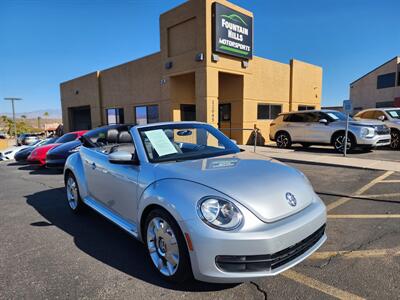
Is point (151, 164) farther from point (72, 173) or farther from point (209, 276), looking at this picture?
point (72, 173)

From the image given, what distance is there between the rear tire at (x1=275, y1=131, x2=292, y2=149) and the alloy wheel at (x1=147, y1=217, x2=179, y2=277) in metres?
11.3

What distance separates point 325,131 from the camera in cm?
1166

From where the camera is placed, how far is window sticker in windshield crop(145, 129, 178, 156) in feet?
11.1

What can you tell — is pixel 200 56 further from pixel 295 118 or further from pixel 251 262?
pixel 251 262

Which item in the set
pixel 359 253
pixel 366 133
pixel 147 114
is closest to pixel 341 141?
pixel 366 133

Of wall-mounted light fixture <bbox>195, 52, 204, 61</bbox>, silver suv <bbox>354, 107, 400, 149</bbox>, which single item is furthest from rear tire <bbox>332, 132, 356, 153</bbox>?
wall-mounted light fixture <bbox>195, 52, 204, 61</bbox>

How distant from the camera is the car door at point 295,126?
12570mm

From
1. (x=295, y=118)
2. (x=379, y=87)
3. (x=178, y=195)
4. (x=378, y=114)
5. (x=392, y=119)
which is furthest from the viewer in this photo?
(x=379, y=87)

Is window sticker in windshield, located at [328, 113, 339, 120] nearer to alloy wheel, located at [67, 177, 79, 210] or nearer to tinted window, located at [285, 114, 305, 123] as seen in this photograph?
tinted window, located at [285, 114, 305, 123]

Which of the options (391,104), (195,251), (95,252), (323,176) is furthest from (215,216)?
(391,104)

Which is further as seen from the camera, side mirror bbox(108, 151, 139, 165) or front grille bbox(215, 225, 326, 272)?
side mirror bbox(108, 151, 139, 165)

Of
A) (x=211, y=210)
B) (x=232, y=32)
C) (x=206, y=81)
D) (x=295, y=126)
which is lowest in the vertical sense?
(x=211, y=210)

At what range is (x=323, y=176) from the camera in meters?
7.32

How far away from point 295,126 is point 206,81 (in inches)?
179
